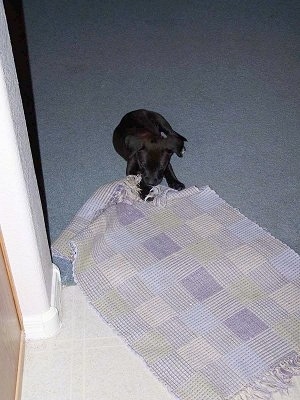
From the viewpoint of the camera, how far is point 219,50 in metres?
3.48

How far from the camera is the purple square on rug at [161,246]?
1963 mm

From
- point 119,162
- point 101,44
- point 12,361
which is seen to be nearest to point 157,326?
point 12,361

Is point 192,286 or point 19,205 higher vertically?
point 19,205

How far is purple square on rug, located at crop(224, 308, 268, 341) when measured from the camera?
169 cm

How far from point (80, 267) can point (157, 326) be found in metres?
0.38

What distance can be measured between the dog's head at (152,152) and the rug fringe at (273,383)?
985mm

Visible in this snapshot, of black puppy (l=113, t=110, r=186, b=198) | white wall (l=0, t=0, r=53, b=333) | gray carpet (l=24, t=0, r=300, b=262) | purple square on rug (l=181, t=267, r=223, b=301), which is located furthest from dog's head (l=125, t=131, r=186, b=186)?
white wall (l=0, t=0, r=53, b=333)

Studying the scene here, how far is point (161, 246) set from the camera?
1.99 meters

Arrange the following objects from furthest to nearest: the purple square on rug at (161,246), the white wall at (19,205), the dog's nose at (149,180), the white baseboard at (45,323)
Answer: the dog's nose at (149,180) → the purple square on rug at (161,246) → the white baseboard at (45,323) → the white wall at (19,205)

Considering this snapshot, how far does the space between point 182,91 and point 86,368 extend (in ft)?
6.19

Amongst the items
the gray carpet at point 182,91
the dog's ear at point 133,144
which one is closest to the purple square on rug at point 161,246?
the gray carpet at point 182,91

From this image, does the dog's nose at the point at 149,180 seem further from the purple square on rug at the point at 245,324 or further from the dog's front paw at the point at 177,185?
the purple square on rug at the point at 245,324

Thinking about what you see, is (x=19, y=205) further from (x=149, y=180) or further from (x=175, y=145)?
(x=175, y=145)

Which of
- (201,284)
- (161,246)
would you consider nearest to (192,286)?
(201,284)
